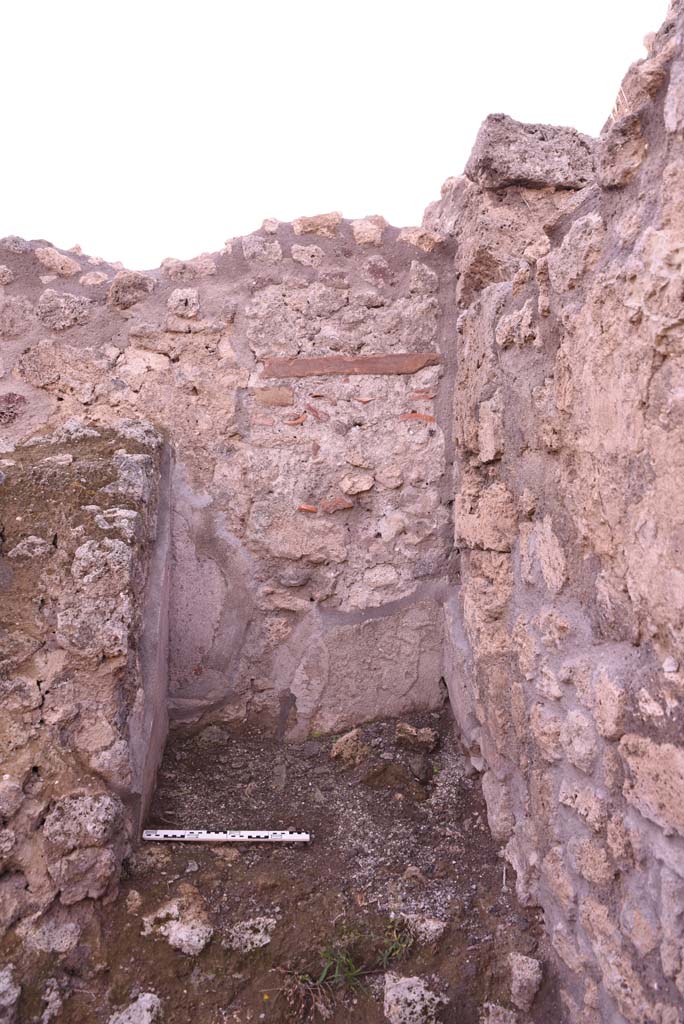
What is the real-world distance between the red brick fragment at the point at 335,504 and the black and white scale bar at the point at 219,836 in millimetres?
1062

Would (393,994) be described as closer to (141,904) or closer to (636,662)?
(141,904)

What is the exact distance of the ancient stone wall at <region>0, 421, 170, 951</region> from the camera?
170 centimetres

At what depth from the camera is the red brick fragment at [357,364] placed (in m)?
2.68

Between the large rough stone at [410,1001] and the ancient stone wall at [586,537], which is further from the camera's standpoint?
the large rough stone at [410,1001]

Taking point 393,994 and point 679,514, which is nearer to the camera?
point 679,514

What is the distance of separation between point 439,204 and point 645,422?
1.88 m

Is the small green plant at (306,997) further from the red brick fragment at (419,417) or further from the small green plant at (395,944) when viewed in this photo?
the red brick fragment at (419,417)

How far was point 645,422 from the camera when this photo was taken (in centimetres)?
136

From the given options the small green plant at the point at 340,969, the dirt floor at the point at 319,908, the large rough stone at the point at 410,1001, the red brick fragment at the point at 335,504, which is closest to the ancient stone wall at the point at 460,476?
the red brick fragment at the point at 335,504

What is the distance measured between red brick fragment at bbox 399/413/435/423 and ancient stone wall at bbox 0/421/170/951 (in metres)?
0.92

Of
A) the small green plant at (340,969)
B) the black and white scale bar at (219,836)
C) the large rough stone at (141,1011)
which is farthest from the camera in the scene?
the black and white scale bar at (219,836)

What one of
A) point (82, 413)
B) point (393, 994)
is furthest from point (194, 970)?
point (82, 413)

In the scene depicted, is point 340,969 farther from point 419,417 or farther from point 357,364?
point 357,364

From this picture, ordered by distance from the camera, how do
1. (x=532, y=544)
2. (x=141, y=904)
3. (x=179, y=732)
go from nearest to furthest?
1. (x=141, y=904)
2. (x=532, y=544)
3. (x=179, y=732)
